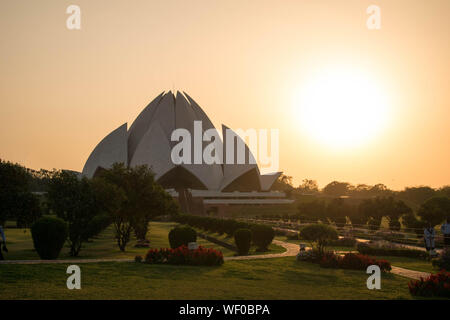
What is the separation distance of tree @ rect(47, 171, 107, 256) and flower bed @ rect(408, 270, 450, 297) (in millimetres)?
13166

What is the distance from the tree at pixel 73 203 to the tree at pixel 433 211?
17.5m

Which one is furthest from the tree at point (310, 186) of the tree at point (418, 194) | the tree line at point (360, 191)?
the tree at point (418, 194)

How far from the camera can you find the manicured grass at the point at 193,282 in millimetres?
10781

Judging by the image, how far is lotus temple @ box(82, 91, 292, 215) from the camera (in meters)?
74.1

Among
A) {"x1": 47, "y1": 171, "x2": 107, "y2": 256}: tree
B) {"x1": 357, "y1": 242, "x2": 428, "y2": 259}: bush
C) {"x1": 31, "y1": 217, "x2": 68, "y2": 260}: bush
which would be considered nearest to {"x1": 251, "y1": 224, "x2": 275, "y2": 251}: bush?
{"x1": 357, "y1": 242, "x2": 428, "y2": 259}: bush

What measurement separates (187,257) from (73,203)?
21.8 ft

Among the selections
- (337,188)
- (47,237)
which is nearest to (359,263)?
(47,237)

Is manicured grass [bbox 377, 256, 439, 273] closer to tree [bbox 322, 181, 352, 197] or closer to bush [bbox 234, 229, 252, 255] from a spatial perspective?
bush [bbox 234, 229, 252, 255]

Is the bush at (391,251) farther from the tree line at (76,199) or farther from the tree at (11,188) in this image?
the tree at (11,188)

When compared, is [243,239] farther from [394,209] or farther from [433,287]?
[394,209]

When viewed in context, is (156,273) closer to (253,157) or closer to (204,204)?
(204,204)

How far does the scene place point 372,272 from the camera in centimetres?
1505

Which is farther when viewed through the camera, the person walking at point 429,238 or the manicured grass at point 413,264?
the person walking at point 429,238
